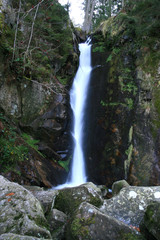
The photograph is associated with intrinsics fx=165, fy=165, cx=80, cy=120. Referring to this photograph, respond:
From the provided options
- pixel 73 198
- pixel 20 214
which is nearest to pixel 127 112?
pixel 73 198

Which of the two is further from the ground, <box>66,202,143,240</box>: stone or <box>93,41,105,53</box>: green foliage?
<box>93,41,105,53</box>: green foliage

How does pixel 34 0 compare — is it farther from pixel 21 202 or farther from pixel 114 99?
pixel 21 202

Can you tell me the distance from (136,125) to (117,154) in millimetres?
1557

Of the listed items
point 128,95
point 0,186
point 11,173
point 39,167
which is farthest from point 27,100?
point 0,186

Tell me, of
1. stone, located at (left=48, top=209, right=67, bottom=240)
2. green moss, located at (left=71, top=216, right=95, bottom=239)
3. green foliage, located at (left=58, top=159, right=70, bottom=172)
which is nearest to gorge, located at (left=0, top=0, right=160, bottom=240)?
green foliage, located at (left=58, top=159, right=70, bottom=172)

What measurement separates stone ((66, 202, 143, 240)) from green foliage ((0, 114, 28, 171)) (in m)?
3.35

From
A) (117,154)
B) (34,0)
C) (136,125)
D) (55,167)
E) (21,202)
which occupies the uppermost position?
(34,0)

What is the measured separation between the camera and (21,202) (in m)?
2.45

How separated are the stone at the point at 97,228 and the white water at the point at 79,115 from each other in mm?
4618

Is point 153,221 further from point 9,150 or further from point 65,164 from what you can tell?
point 65,164

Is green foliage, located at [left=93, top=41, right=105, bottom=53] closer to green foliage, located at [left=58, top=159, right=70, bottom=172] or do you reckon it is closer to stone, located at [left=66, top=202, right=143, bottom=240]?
green foliage, located at [left=58, top=159, right=70, bottom=172]

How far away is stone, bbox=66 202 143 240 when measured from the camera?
7.27ft

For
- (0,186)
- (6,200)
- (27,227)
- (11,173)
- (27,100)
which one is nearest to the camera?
(27,227)

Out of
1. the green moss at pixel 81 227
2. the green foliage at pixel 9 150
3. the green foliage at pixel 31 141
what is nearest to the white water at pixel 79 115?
the green foliage at pixel 31 141
